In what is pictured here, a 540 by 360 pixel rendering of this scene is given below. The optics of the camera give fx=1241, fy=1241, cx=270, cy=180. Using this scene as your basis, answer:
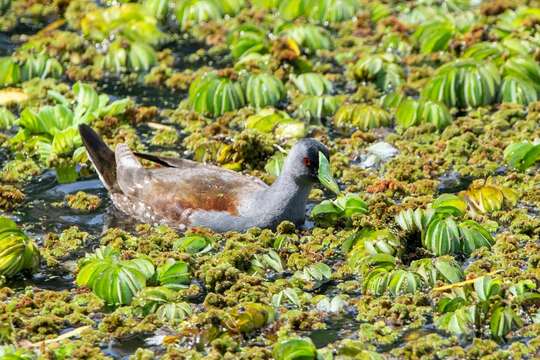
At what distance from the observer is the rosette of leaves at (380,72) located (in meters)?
13.8

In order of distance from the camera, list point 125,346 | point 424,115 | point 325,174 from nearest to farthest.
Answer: point 125,346
point 325,174
point 424,115

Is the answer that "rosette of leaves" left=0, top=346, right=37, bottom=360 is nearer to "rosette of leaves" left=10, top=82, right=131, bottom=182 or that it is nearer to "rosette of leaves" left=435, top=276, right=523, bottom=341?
"rosette of leaves" left=435, top=276, right=523, bottom=341

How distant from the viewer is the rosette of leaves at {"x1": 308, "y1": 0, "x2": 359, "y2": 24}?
1552cm

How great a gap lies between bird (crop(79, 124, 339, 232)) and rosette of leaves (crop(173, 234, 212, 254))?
1.20 feet

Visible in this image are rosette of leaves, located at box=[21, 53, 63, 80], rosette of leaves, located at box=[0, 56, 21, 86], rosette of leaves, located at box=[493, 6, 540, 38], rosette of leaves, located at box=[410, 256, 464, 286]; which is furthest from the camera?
rosette of leaves, located at box=[493, 6, 540, 38]

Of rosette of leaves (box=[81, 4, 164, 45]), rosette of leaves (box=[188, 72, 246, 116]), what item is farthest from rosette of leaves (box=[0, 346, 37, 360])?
rosette of leaves (box=[81, 4, 164, 45])

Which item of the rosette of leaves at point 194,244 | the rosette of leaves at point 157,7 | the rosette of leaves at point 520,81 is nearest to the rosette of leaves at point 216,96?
the rosette of leaves at point 157,7

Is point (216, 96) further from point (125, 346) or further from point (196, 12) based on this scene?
A: point (125, 346)

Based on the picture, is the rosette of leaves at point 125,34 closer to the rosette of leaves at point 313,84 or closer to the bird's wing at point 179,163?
the rosette of leaves at point 313,84

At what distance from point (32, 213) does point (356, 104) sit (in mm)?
3816

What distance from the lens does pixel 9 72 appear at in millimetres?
14039

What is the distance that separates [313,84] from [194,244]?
3862mm

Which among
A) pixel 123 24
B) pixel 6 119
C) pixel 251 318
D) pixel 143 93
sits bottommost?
pixel 143 93

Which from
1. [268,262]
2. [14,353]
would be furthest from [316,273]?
[14,353]
